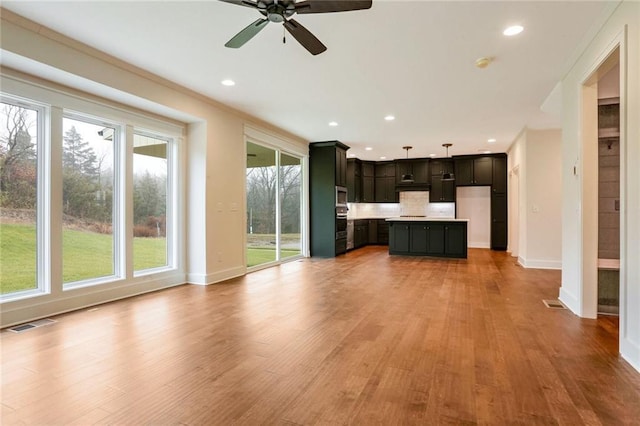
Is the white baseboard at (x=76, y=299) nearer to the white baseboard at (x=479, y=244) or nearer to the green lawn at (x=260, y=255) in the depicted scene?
the green lawn at (x=260, y=255)

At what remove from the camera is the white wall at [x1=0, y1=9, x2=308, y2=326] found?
3.16 metres

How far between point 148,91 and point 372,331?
3.83 metres

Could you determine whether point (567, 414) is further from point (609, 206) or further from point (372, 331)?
point (609, 206)

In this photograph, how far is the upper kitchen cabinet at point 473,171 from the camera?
995 centimetres

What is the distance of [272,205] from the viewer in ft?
23.1

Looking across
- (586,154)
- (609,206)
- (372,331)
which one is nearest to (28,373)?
(372,331)

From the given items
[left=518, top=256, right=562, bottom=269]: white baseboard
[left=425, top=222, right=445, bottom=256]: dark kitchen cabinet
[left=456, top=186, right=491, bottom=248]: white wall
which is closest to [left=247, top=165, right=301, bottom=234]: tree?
[left=425, top=222, right=445, bottom=256]: dark kitchen cabinet

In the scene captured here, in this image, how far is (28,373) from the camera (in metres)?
2.28

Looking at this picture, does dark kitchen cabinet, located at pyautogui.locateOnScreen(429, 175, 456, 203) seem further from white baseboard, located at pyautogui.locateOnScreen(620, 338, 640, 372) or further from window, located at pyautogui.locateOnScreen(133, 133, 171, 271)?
white baseboard, located at pyautogui.locateOnScreen(620, 338, 640, 372)

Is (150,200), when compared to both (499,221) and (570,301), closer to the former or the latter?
(570,301)

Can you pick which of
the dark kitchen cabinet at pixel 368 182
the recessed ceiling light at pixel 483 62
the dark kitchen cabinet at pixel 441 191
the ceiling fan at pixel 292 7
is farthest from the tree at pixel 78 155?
the dark kitchen cabinet at pixel 441 191

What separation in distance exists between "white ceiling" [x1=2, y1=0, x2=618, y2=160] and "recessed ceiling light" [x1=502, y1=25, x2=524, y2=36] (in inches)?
2.5

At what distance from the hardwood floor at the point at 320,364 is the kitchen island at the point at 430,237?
368 cm

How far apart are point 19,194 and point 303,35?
3.27 metres
